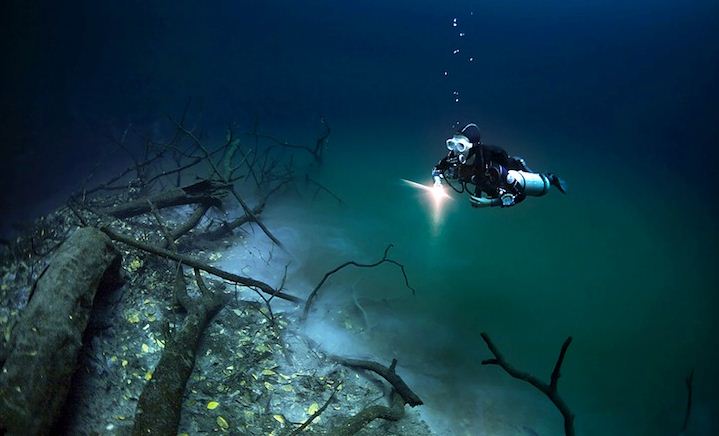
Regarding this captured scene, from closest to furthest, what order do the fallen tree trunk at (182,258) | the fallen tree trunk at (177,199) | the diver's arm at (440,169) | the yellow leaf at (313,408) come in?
the yellow leaf at (313,408) < the fallen tree trunk at (182,258) < the diver's arm at (440,169) < the fallen tree trunk at (177,199)

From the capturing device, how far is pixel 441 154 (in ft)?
60.4

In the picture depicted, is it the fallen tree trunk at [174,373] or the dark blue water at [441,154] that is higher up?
A: the dark blue water at [441,154]

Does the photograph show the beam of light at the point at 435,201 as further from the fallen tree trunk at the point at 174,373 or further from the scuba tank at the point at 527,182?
the fallen tree trunk at the point at 174,373

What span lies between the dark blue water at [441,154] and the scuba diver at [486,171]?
2.54m

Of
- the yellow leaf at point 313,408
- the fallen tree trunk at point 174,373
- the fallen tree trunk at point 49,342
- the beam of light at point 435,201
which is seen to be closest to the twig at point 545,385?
the yellow leaf at point 313,408

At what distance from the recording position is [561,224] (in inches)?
454

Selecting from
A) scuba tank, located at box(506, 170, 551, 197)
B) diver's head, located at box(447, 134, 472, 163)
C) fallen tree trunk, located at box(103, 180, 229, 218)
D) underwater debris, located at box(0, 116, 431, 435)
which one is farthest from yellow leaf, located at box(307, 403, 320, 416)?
fallen tree trunk, located at box(103, 180, 229, 218)

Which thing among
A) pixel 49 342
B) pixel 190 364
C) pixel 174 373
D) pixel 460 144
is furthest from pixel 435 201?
A: pixel 49 342

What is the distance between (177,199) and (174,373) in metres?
4.71

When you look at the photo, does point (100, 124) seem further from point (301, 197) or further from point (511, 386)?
point (511, 386)

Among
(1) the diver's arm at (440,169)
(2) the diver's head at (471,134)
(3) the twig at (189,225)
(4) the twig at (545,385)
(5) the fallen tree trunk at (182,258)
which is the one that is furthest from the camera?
(3) the twig at (189,225)

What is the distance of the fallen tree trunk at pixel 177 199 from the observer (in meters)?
7.29

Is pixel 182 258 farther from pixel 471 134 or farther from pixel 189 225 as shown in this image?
pixel 471 134

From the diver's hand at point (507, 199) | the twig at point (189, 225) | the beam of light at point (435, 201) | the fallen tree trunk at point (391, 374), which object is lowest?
the fallen tree trunk at point (391, 374)
